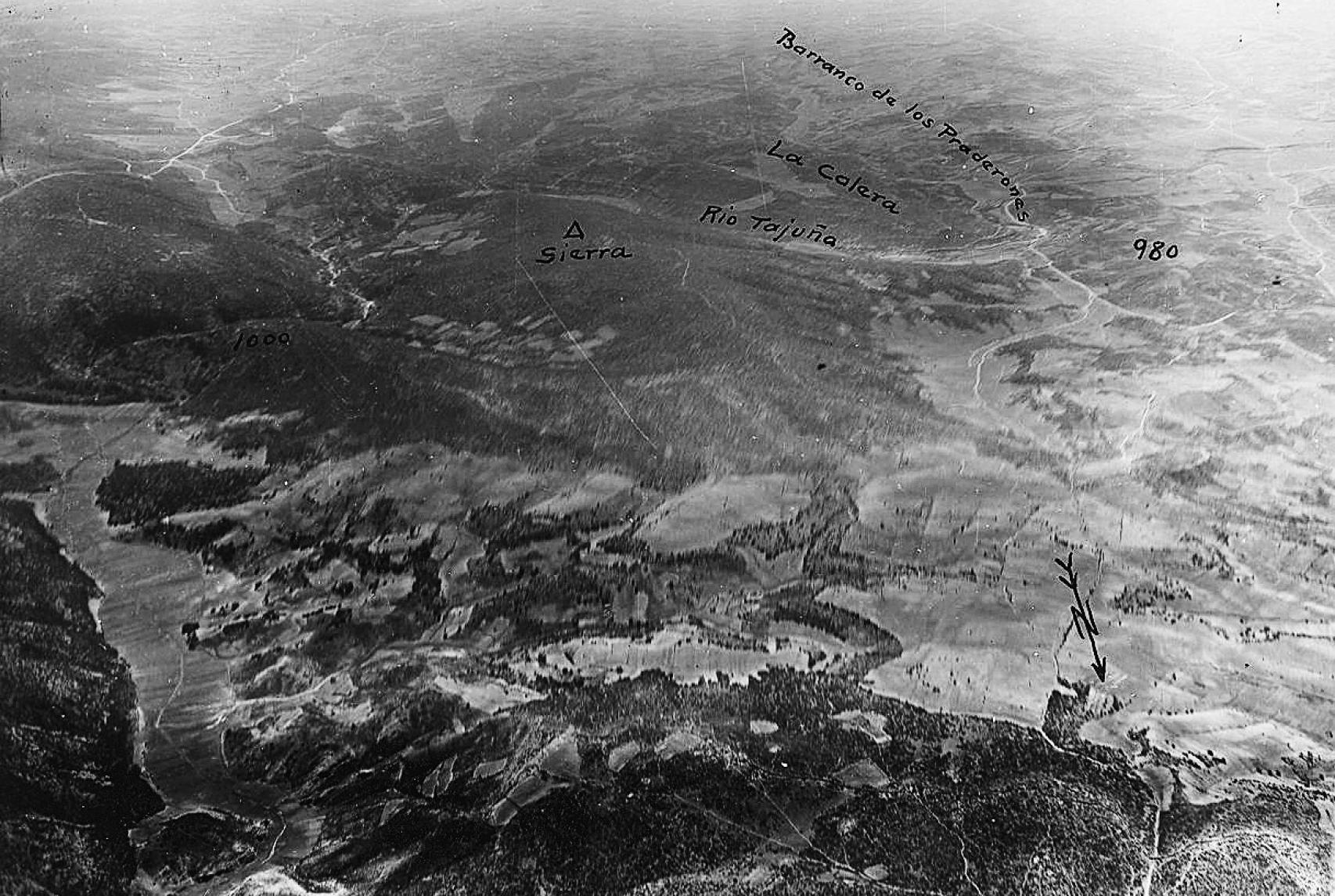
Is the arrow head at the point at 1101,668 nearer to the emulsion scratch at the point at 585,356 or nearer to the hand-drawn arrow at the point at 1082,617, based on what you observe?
the hand-drawn arrow at the point at 1082,617

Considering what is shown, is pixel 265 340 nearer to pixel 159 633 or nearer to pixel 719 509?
pixel 159 633

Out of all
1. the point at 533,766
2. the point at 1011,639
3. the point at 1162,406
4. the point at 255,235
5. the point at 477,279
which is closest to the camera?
the point at 533,766

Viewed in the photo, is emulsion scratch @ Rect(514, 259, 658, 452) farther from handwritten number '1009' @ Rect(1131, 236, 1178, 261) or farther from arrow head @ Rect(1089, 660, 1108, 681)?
handwritten number '1009' @ Rect(1131, 236, 1178, 261)

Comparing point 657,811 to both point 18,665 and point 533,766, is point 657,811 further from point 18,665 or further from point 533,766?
point 18,665

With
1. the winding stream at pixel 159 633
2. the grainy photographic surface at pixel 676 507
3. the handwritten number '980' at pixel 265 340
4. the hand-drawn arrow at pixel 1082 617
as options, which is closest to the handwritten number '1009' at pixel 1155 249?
the grainy photographic surface at pixel 676 507

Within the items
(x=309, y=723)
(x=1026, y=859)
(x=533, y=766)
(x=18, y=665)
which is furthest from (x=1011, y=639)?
(x=18, y=665)

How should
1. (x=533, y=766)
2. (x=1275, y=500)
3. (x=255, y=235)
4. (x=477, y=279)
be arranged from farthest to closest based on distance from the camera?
1. (x=255, y=235)
2. (x=477, y=279)
3. (x=1275, y=500)
4. (x=533, y=766)

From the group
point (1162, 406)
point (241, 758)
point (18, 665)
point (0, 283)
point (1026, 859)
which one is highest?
point (0, 283)
